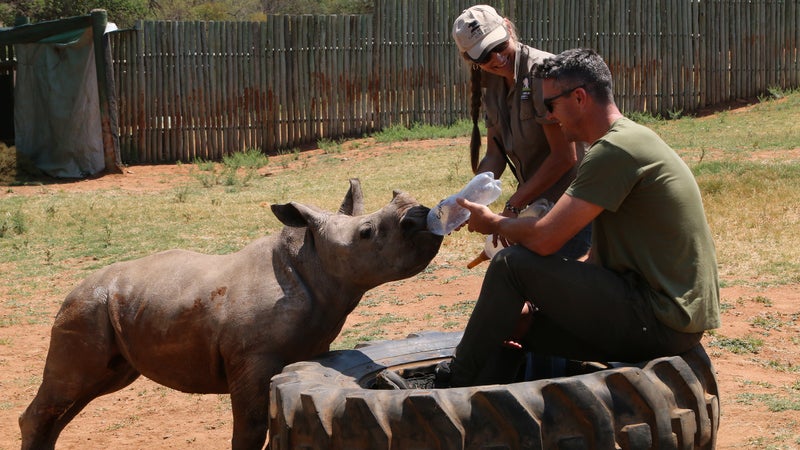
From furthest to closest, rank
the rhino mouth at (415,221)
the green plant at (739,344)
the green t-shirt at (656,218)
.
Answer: the green plant at (739,344), the rhino mouth at (415,221), the green t-shirt at (656,218)

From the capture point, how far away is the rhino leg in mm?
5000

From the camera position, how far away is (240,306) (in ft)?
15.0

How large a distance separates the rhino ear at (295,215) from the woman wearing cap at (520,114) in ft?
2.87

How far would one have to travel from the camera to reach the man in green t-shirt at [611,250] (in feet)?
12.6

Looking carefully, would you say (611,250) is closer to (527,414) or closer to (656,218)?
(656,218)

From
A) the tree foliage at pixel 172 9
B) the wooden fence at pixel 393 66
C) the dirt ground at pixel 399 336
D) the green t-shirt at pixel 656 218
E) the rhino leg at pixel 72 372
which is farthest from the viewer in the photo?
the tree foliage at pixel 172 9

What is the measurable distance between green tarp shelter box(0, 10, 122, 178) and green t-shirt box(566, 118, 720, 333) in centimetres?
1398

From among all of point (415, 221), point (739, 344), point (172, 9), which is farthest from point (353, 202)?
point (172, 9)

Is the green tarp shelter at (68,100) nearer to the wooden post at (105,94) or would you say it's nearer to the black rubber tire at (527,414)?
→ the wooden post at (105,94)

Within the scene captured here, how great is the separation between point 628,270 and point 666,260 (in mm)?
156

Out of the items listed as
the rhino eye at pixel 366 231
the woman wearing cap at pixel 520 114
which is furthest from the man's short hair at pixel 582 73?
the rhino eye at pixel 366 231

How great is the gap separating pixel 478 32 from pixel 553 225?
1.34 m

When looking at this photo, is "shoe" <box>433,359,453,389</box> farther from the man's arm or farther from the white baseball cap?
the white baseball cap

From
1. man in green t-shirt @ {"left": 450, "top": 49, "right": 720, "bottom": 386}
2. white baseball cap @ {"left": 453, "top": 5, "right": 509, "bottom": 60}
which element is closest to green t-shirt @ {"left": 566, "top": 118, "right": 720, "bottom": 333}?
man in green t-shirt @ {"left": 450, "top": 49, "right": 720, "bottom": 386}
